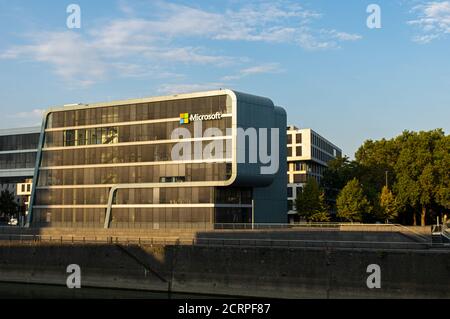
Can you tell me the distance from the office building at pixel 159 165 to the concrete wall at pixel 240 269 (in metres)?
18.9

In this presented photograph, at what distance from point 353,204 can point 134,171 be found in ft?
115

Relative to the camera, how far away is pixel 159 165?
77312mm

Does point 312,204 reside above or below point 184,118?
below

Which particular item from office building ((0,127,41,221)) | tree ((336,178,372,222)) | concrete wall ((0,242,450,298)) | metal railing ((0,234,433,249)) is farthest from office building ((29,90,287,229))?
concrete wall ((0,242,450,298))

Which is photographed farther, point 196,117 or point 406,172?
point 406,172

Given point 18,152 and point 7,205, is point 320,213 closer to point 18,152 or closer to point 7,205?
point 18,152

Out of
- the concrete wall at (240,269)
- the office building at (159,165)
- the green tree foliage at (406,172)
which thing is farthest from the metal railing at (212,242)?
the green tree foliage at (406,172)

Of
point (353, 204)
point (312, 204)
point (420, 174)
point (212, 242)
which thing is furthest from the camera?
point (312, 204)

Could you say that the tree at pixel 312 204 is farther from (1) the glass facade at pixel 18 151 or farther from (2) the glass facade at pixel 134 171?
(1) the glass facade at pixel 18 151

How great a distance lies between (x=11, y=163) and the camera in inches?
4146

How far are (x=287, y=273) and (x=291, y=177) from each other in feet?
251

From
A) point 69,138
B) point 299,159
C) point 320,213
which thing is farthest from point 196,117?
point 299,159

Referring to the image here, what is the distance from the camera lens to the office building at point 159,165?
73875 millimetres

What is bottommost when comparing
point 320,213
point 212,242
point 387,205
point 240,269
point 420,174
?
point 240,269
